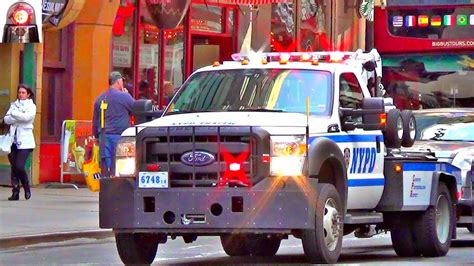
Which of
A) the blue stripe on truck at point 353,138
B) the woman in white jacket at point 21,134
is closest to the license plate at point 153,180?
the blue stripe on truck at point 353,138

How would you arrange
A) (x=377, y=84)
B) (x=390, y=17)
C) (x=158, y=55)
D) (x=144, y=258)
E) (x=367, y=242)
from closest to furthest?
(x=144, y=258) → (x=377, y=84) → (x=367, y=242) → (x=158, y=55) → (x=390, y=17)

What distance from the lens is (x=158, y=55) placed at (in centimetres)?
2586

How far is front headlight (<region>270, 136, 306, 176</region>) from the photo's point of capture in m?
11.4

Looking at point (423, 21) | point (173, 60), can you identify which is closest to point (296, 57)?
point (173, 60)

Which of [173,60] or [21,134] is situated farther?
[173,60]

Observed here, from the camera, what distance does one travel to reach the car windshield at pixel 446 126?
17438mm

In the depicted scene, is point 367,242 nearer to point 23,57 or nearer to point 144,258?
point 144,258

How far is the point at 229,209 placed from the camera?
11.3 m

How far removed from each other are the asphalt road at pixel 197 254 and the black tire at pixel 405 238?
0.50 ft

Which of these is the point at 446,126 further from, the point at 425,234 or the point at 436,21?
the point at 436,21

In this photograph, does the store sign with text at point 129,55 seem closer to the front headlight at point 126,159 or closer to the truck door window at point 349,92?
the truck door window at point 349,92

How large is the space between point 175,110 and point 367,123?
1.90m

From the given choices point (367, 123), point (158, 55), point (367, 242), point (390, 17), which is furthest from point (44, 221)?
point (390, 17)

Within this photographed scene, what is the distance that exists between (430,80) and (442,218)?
17693 millimetres
